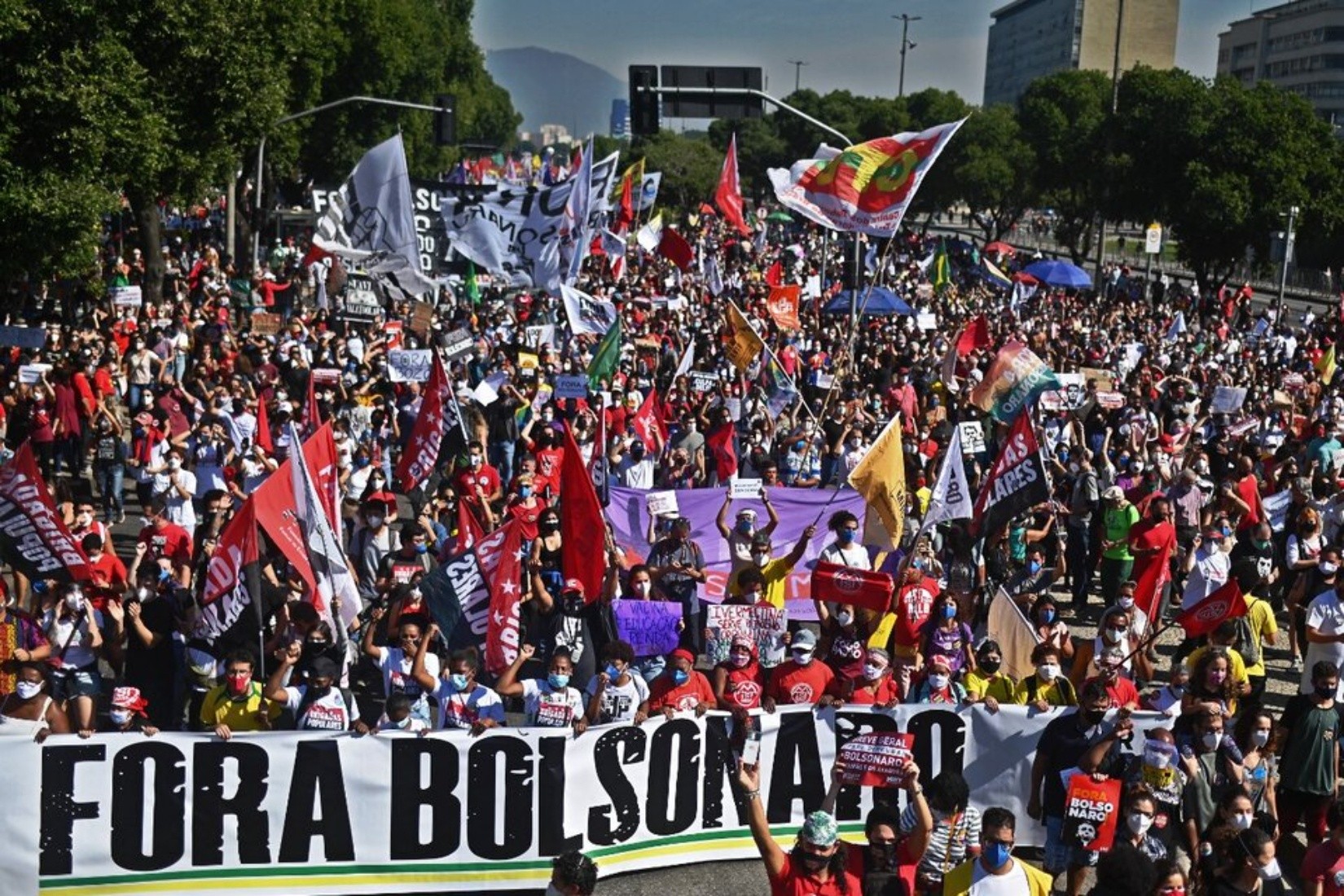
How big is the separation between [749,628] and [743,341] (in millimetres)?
→ 9339

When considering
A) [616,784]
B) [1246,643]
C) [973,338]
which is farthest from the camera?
[973,338]

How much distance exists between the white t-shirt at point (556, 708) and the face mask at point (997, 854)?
8.09ft

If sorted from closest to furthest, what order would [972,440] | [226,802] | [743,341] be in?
[226,802]
[972,440]
[743,341]

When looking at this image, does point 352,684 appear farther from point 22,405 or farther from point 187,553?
point 22,405

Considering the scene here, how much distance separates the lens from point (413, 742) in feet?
24.7

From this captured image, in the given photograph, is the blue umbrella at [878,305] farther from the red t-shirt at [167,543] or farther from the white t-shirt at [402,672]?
the white t-shirt at [402,672]

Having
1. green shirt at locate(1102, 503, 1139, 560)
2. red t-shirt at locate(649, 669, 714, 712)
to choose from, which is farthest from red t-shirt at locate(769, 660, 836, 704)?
green shirt at locate(1102, 503, 1139, 560)

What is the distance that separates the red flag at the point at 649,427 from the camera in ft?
50.8

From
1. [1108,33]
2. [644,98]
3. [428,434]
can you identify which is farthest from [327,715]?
[1108,33]

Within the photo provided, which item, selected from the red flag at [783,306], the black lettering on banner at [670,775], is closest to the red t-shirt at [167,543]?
the black lettering on banner at [670,775]

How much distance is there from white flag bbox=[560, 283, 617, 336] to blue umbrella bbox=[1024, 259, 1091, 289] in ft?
48.8

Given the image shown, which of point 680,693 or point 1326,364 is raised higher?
point 1326,364

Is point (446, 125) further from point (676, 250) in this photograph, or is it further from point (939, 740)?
point (939, 740)

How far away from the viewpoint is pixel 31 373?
52.8 ft
